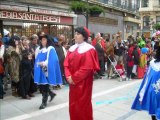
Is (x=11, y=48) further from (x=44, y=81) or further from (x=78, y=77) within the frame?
(x=78, y=77)

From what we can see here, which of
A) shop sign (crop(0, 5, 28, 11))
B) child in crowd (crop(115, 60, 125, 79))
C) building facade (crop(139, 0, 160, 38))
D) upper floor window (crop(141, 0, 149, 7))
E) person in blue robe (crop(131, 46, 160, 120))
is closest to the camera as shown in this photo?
person in blue robe (crop(131, 46, 160, 120))

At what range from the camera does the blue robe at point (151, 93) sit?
4.66m

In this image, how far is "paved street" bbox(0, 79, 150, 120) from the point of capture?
6.52 metres

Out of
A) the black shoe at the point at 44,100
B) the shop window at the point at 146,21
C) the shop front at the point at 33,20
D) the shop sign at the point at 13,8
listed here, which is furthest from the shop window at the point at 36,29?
the shop window at the point at 146,21

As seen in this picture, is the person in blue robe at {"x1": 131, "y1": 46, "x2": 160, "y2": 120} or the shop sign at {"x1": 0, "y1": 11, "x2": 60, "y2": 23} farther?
the shop sign at {"x1": 0, "y1": 11, "x2": 60, "y2": 23}

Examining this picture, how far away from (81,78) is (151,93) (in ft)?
3.68

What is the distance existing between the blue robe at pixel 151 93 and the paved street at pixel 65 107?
1714 mm

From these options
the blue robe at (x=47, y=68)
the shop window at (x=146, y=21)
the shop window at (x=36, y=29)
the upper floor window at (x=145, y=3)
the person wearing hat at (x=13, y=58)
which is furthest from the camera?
the upper floor window at (x=145, y=3)

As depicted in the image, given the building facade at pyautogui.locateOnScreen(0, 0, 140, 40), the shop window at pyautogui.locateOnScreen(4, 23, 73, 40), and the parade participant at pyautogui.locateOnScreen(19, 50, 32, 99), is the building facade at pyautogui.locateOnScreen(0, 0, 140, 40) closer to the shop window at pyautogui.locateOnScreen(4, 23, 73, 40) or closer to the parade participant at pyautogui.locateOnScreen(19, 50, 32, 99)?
the shop window at pyautogui.locateOnScreen(4, 23, 73, 40)

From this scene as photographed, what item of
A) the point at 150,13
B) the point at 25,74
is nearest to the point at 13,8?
the point at 25,74

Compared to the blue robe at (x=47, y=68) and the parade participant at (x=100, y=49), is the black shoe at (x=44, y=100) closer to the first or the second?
the blue robe at (x=47, y=68)

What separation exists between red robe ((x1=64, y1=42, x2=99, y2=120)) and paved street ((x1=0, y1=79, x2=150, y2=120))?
5.18 ft

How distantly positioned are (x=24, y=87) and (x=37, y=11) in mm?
7142

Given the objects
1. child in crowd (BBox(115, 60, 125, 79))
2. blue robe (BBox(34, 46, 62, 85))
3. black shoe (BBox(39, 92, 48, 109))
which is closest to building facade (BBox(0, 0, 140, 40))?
child in crowd (BBox(115, 60, 125, 79))
